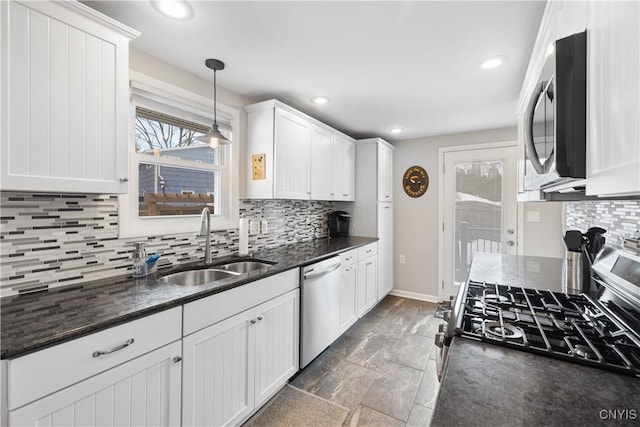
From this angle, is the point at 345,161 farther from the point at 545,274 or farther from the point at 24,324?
the point at 24,324

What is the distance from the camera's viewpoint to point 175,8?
4.62ft

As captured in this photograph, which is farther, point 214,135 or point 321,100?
point 321,100

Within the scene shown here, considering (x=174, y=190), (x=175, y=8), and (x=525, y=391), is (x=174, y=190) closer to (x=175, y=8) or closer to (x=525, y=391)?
(x=175, y=8)

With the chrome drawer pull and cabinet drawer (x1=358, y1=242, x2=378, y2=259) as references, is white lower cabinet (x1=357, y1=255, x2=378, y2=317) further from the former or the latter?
the chrome drawer pull

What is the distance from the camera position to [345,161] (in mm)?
3562

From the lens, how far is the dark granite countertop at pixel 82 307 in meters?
0.95

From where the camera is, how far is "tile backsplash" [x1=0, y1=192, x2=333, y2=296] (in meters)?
1.32

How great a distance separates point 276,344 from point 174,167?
1446 mm

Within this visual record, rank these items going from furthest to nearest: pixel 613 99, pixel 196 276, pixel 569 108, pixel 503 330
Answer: pixel 196 276
pixel 503 330
pixel 569 108
pixel 613 99

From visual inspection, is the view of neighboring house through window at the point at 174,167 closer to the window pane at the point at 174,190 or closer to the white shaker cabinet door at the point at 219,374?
the window pane at the point at 174,190

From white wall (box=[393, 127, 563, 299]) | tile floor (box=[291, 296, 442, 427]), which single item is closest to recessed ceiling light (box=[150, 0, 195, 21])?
tile floor (box=[291, 296, 442, 427])

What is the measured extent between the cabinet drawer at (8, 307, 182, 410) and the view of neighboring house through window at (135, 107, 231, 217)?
2.99ft

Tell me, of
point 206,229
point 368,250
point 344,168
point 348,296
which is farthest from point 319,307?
point 344,168

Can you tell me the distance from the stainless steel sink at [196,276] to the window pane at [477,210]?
3.10m
